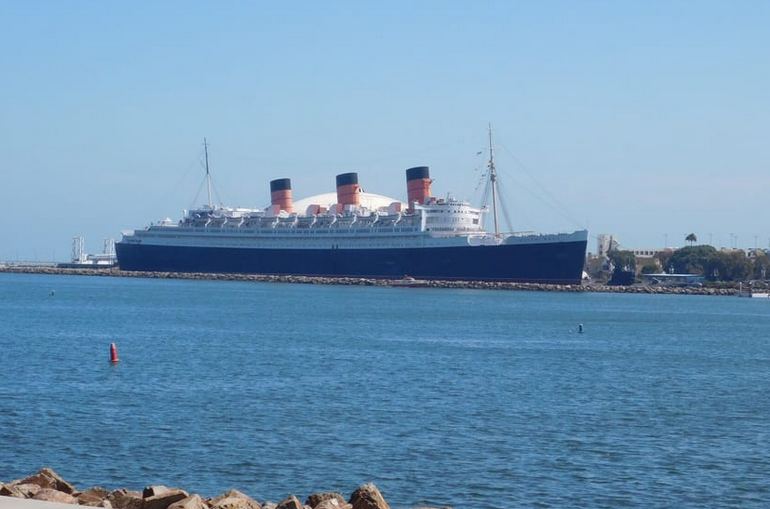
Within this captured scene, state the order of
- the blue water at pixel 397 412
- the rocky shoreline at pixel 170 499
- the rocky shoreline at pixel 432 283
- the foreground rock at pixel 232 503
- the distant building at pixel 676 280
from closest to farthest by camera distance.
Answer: the foreground rock at pixel 232 503, the rocky shoreline at pixel 170 499, the blue water at pixel 397 412, the rocky shoreline at pixel 432 283, the distant building at pixel 676 280

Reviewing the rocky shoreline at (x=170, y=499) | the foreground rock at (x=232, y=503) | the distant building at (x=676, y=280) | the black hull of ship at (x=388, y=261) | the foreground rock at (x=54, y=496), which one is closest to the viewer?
the foreground rock at (x=232, y=503)

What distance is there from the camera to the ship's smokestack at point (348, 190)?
81.4 meters

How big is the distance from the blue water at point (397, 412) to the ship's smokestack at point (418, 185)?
135ft

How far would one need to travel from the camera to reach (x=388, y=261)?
74688 mm

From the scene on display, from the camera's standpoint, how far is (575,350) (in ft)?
96.9

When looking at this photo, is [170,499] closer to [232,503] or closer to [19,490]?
[232,503]

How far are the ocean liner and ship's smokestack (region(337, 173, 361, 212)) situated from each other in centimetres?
7

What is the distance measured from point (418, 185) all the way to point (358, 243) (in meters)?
5.51

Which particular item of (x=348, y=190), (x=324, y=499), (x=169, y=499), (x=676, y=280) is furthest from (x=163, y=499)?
(x=676, y=280)

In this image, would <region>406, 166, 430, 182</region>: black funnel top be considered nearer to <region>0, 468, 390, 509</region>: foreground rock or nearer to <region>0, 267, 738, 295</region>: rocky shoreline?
<region>0, 267, 738, 295</region>: rocky shoreline

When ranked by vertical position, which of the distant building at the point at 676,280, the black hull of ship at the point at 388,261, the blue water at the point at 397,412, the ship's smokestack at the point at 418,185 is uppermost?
the ship's smokestack at the point at 418,185

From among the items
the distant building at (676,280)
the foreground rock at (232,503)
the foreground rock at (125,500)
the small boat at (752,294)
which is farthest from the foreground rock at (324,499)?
the distant building at (676,280)

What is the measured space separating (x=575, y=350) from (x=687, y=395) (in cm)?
934

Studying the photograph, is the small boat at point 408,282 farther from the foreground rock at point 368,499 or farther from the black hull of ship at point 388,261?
the foreground rock at point 368,499
